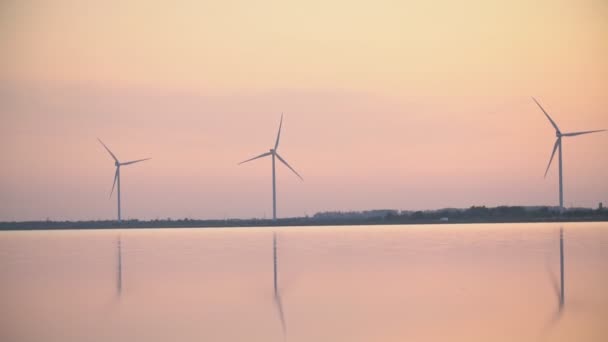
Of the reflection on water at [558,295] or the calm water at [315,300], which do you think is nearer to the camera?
the calm water at [315,300]

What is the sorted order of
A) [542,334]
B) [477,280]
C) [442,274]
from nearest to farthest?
1. [542,334]
2. [477,280]
3. [442,274]

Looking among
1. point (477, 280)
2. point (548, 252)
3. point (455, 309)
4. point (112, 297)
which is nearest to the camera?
point (455, 309)

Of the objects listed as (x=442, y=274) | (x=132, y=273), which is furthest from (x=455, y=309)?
(x=132, y=273)

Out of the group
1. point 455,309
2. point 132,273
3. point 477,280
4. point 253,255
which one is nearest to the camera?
point 455,309

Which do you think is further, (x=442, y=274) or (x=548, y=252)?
(x=548, y=252)

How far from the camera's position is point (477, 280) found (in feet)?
86.8

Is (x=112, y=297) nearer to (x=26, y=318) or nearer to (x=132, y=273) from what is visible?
(x=26, y=318)

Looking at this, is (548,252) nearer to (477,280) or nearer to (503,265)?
(503,265)

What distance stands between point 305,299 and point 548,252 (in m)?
20.8

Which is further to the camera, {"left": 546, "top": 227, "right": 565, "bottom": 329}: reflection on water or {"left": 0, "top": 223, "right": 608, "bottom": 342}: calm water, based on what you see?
{"left": 546, "top": 227, "right": 565, "bottom": 329}: reflection on water

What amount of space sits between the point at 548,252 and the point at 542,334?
24.8 m

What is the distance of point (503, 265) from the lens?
32500 mm

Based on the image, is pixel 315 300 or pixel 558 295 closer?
pixel 315 300

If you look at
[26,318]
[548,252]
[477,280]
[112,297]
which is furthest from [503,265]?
[26,318]
